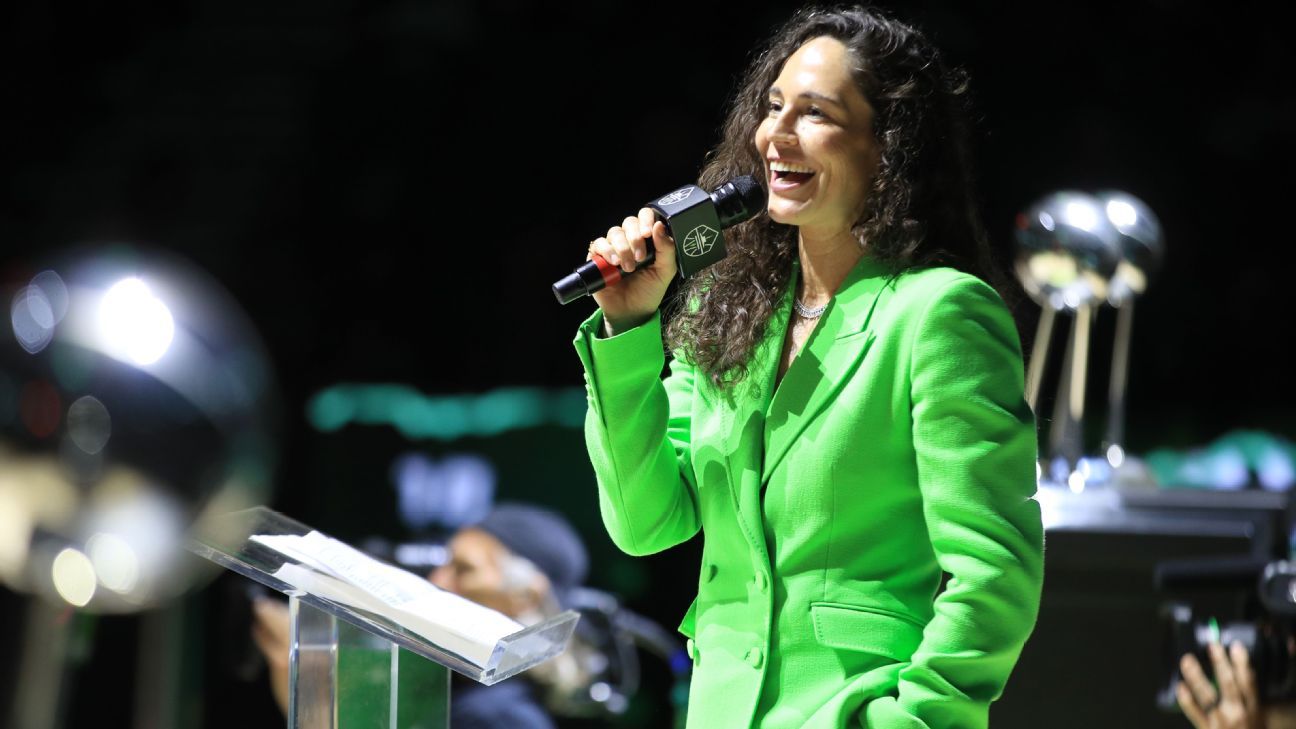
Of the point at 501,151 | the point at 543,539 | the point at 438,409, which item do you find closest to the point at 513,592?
the point at 543,539

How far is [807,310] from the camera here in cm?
157

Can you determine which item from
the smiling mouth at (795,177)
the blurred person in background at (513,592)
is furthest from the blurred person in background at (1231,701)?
the blurred person in background at (513,592)

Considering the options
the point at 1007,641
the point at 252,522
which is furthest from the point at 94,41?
the point at 1007,641

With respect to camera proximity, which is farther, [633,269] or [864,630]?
[633,269]

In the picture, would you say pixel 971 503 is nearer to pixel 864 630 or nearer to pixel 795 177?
pixel 864 630

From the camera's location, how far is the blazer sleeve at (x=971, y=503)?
4.28ft

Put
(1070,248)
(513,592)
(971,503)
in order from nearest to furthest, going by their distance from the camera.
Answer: (971,503)
(1070,248)
(513,592)

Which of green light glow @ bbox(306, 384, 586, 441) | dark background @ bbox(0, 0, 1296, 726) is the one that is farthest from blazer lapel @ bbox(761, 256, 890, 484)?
dark background @ bbox(0, 0, 1296, 726)

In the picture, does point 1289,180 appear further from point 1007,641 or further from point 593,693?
point 1007,641

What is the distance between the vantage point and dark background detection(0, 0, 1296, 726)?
3.91m

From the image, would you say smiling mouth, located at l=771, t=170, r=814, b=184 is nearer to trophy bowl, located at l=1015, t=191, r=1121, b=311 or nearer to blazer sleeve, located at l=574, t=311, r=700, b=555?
blazer sleeve, located at l=574, t=311, r=700, b=555

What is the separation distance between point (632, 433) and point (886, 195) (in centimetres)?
36

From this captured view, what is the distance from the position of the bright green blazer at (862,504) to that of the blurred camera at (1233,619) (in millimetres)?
876

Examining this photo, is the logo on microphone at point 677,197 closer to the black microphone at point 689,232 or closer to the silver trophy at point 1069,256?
the black microphone at point 689,232
